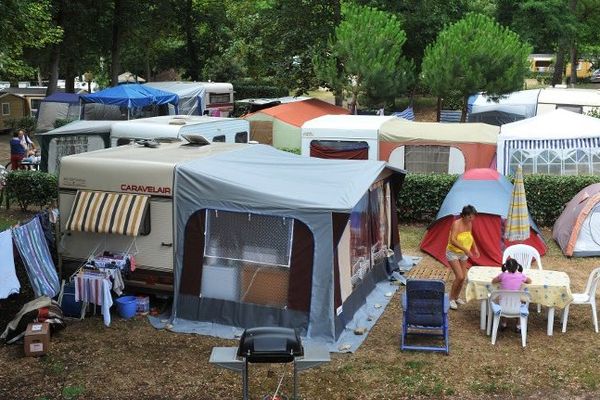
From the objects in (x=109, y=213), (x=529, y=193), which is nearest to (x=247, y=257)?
(x=109, y=213)

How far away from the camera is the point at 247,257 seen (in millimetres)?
8453

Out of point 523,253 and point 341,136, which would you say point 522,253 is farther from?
point 341,136

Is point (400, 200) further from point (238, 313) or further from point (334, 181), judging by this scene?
point (238, 313)

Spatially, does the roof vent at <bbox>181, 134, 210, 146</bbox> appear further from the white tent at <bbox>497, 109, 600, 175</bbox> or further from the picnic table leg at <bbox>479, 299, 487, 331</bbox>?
the white tent at <bbox>497, 109, 600, 175</bbox>

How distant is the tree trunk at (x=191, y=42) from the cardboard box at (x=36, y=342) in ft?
91.0

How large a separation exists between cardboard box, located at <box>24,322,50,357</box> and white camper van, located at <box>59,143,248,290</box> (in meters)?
1.49

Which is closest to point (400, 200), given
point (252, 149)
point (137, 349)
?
point (252, 149)

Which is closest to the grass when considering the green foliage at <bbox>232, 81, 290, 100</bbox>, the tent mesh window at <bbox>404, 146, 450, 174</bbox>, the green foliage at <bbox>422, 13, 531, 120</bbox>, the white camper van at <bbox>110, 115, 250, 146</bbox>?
the white camper van at <bbox>110, 115, 250, 146</bbox>

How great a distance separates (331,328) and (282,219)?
1382mm

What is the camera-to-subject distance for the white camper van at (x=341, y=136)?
15430 mm

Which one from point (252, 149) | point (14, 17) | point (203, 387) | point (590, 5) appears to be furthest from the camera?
point (590, 5)

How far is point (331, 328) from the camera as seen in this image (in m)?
8.15

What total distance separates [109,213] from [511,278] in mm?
4950

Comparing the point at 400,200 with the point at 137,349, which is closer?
the point at 137,349
